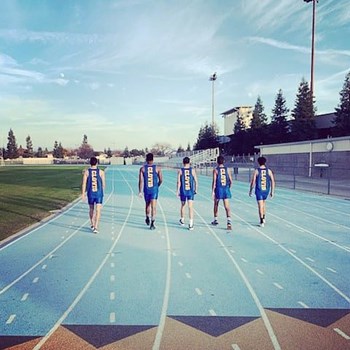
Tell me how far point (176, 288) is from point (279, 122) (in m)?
52.6

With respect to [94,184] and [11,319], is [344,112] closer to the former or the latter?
[94,184]

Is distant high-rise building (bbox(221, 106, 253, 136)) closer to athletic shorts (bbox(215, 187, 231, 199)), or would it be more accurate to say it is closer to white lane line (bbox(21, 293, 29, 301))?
athletic shorts (bbox(215, 187, 231, 199))

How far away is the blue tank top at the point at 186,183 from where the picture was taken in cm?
903

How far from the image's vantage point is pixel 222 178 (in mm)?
9078

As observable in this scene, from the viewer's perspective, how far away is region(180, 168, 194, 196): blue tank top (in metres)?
9.03

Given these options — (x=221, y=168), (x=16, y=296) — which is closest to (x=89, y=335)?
(x=16, y=296)

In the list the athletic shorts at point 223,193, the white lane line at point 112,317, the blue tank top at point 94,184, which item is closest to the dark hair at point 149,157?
the blue tank top at point 94,184

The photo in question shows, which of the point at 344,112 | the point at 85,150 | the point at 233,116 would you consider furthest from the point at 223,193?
the point at 85,150

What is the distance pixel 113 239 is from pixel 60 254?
1482 millimetres

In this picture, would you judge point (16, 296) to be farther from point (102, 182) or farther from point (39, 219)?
point (39, 219)

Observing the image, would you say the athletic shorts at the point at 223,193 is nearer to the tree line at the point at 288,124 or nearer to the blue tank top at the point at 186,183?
the blue tank top at the point at 186,183

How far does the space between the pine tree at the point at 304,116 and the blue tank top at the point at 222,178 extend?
41299 millimetres

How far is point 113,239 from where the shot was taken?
25.7 ft

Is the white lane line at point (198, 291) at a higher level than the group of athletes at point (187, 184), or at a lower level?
lower
